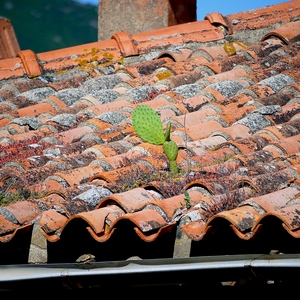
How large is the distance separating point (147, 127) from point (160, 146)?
0.26 metres

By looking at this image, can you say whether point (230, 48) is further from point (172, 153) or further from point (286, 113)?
point (172, 153)

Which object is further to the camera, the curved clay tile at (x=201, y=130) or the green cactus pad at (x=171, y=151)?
the curved clay tile at (x=201, y=130)

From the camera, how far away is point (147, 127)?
429cm

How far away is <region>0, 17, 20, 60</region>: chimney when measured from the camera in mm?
9344

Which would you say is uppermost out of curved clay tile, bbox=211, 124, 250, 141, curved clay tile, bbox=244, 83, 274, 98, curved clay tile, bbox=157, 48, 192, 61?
curved clay tile, bbox=157, 48, 192, 61

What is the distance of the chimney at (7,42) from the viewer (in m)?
9.34

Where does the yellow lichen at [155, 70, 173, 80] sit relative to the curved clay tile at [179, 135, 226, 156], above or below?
above

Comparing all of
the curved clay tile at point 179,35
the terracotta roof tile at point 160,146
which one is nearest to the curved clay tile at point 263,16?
the terracotta roof tile at point 160,146

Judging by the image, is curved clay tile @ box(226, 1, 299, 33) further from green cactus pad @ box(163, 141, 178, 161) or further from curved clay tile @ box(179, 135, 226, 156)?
green cactus pad @ box(163, 141, 178, 161)

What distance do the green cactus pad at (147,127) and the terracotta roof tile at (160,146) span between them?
0.13 m

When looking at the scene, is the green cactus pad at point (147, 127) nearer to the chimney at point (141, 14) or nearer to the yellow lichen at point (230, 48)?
the yellow lichen at point (230, 48)

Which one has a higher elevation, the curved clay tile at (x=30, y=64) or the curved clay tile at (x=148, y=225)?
the curved clay tile at (x=30, y=64)

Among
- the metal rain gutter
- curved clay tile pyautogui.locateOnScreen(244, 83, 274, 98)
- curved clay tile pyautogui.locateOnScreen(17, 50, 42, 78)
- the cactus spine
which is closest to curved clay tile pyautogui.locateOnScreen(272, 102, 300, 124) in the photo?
curved clay tile pyautogui.locateOnScreen(244, 83, 274, 98)

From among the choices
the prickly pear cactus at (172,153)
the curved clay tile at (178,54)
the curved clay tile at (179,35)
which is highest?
the curved clay tile at (179,35)
